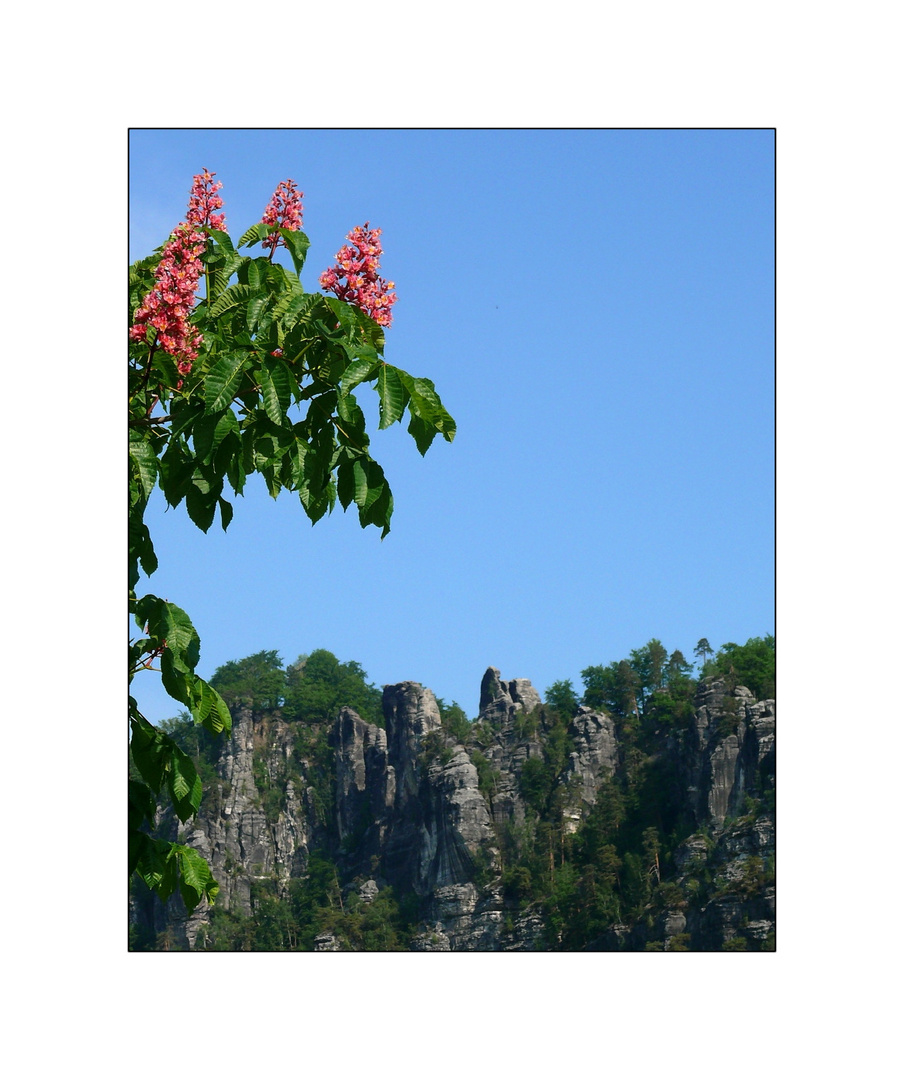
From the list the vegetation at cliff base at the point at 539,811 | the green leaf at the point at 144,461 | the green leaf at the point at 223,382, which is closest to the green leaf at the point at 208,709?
the green leaf at the point at 144,461

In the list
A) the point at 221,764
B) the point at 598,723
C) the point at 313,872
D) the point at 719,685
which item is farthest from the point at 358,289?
the point at 221,764

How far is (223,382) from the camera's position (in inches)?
113

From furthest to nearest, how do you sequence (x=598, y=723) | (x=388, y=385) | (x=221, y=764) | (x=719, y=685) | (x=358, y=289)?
(x=221, y=764) → (x=598, y=723) → (x=719, y=685) → (x=358, y=289) → (x=388, y=385)

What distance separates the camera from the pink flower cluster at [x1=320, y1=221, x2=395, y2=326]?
3.20 meters

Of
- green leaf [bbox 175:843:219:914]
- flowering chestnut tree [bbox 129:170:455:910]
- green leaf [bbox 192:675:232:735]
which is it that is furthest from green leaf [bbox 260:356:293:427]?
green leaf [bbox 175:843:219:914]

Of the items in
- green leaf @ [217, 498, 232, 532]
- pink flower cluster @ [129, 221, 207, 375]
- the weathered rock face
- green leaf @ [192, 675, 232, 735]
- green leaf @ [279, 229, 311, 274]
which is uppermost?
green leaf @ [279, 229, 311, 274]

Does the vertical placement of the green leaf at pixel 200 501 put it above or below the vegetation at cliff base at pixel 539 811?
above

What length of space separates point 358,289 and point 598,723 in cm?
5745

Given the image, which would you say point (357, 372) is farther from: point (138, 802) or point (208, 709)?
point (138, 802)

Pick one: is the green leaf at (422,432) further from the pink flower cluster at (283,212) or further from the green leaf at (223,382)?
the pink flower cluster at (283,212)

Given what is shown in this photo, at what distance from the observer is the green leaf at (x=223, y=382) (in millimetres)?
2861

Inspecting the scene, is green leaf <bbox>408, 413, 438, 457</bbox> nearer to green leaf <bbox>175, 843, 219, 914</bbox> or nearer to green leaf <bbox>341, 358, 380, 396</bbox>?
green leaf <bbox>341, 358, 380, 396</bbox>
